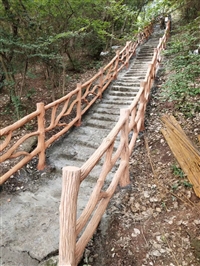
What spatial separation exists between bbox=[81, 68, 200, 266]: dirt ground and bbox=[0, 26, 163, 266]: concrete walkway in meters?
0.56

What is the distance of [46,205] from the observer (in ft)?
10.6

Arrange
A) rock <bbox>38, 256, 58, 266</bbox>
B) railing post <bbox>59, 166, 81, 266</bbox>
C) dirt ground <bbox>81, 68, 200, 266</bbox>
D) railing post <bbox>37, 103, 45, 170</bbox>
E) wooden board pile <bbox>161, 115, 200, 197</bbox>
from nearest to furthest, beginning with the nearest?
railing post <bbox>59, 166, 81, 266</bbox> → rock <bbox>38, 256, 58, 266</bbox> → dirt ground <bbox>81, 68, 200, 266</bbox> → wooden board pile <bbox>161, 115, 200, 197</bbox> → railing post <bbox>37, 103, 45, 170</bbox>

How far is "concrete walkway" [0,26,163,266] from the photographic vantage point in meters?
2.45

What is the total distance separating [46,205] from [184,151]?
267 centimetres

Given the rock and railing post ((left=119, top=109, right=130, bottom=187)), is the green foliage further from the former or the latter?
the rock

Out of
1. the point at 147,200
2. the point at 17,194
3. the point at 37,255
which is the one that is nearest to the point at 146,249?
the point at 147,200

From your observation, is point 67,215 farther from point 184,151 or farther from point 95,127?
point 95,127

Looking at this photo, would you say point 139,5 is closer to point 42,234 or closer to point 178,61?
point 178,61

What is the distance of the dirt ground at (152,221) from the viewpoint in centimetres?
242

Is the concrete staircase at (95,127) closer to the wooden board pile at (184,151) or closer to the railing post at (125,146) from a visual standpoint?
the railing post at (125,146)

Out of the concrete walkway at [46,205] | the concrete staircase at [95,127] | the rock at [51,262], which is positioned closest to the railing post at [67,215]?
the rock at [51,262]

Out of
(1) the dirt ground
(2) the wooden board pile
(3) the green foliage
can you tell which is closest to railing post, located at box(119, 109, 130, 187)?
(1) the dirt ground

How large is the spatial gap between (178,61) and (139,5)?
1233 centimetres

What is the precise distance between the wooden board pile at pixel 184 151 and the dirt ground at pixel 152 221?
Result: 4.5 inches
